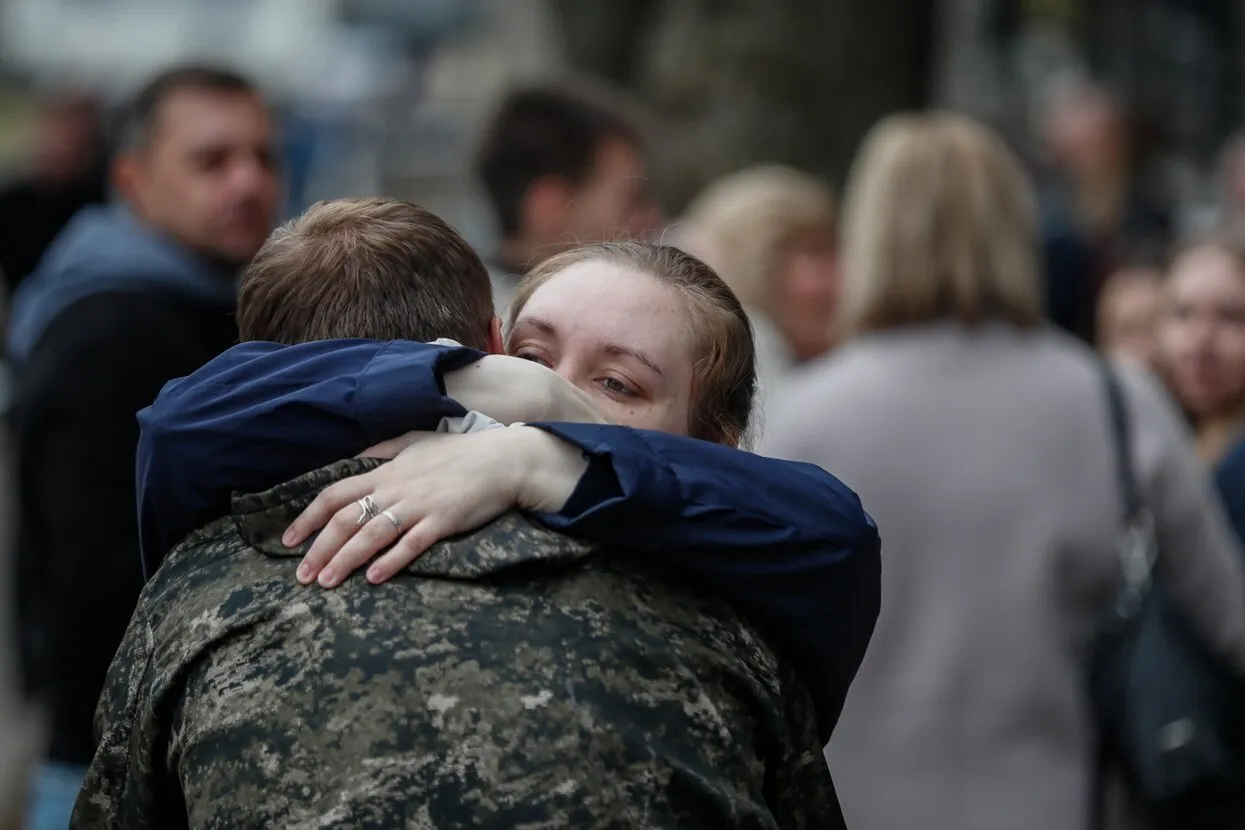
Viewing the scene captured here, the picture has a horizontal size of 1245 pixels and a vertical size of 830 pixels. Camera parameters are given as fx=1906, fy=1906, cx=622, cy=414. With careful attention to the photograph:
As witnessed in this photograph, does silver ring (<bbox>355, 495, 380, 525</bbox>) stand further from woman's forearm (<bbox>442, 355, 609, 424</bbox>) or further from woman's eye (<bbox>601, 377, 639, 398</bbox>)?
woman's eye (<bbox>601, 377, 639, 398</bbox>)

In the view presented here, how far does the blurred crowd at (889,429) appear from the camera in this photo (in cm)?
354

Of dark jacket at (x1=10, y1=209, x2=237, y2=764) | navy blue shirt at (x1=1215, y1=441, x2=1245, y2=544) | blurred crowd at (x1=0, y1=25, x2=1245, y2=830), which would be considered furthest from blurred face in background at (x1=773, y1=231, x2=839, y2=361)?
dark jacket at (x1=10, y1=209, x2=237, y2=764)

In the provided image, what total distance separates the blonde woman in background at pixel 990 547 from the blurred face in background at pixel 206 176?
120 cm

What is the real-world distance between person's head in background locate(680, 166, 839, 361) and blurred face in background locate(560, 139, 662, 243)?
62 cm

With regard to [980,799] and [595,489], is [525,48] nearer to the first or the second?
[980,799]

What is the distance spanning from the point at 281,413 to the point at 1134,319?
4.28m

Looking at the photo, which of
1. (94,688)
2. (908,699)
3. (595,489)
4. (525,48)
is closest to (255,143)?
(94,688)

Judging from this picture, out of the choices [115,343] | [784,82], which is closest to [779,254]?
[115,343]

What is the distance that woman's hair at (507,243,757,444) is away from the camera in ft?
7.03

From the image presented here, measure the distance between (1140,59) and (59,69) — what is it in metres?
10.8

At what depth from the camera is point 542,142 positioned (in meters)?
4.36

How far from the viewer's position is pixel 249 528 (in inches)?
74.0

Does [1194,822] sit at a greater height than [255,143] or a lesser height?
lesser

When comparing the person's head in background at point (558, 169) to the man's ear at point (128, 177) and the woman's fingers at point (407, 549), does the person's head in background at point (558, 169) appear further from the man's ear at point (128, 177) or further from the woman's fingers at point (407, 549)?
the woman's fingers at point (407, 549)
